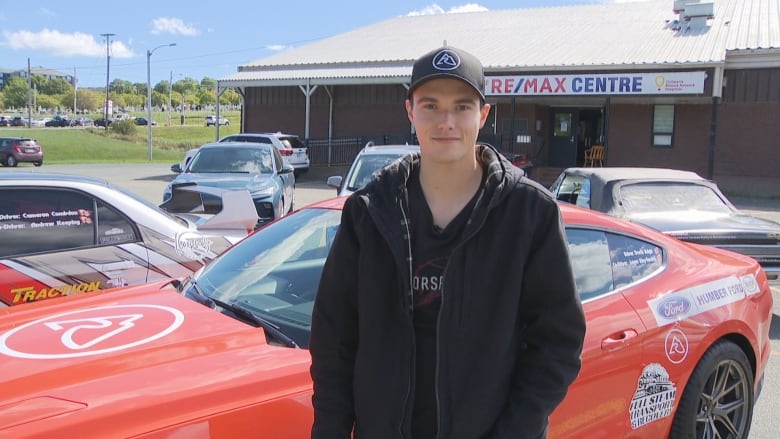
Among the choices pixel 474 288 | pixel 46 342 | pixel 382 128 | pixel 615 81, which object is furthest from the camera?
pixel 382 128

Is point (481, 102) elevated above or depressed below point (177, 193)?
above

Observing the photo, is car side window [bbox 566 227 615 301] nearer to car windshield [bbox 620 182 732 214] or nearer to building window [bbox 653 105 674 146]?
car windshield [bbox 620 182 732 214]

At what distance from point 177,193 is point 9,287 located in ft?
10.7

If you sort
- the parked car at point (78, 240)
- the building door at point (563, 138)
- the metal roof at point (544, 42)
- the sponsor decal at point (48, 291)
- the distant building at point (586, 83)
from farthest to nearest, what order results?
1. the building door at point (563, 138)
2. the metal roof at point (544, 42)
3. the distant building at point (586, 83)
4. the parked car at point (78, 240)
5. the sponsor decal at point (48, 291)

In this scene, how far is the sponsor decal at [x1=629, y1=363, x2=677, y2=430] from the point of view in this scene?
9.75 feet

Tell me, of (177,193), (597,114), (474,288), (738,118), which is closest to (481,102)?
(474,288)


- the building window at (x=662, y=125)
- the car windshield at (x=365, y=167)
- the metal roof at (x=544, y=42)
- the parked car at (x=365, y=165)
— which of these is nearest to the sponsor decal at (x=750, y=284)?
the parked car at (x=365, y=165)

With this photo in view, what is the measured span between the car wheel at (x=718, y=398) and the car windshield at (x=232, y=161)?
338 inches

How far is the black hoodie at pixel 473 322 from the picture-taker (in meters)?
1.71

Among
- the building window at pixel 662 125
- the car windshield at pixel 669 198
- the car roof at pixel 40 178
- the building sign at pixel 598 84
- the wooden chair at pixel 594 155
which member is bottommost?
the car windshield at pixel 669 198

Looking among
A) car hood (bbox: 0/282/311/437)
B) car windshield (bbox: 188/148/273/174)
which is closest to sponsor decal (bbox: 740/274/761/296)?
car hood (bbox: 0/282/311/437)

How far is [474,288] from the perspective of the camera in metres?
1.71

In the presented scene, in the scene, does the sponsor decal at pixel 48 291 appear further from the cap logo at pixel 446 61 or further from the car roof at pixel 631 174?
→ the car roof at pixel 631 174

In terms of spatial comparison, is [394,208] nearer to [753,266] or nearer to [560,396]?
[560,396]
